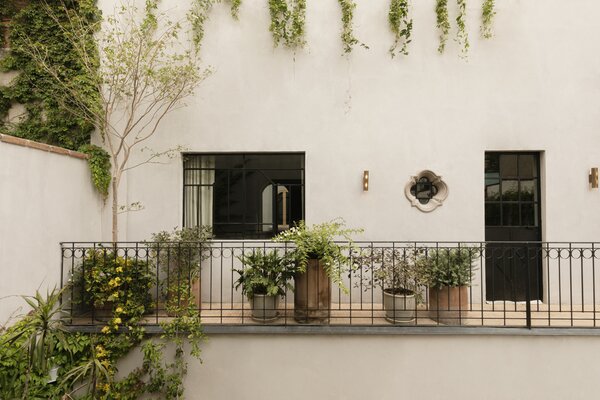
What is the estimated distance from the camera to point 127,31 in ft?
18.6

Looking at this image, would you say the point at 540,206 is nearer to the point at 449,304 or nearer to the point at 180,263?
the point at 449,304

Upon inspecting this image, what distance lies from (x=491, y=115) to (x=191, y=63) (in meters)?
4.90

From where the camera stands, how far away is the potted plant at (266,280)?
448 cm

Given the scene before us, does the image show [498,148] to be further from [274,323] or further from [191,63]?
[191,63]

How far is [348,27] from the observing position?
18.7ft

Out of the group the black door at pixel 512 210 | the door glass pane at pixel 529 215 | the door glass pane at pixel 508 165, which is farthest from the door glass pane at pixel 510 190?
the door glass pane at pixel 529 215

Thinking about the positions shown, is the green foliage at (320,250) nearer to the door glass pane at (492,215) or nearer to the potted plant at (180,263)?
the potted plant at (180,263)

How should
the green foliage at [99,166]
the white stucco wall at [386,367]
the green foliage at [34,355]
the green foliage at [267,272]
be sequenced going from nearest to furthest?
1. the green foliage at [34,355]
2. the white stucco wall at [386,367]
3. the green foliage at [267,272]
4. the green foliage at [99,166]

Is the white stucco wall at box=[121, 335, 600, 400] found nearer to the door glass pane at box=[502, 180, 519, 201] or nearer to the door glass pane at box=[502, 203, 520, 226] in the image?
the door glass pane at box=[502, 203, 520, 226]

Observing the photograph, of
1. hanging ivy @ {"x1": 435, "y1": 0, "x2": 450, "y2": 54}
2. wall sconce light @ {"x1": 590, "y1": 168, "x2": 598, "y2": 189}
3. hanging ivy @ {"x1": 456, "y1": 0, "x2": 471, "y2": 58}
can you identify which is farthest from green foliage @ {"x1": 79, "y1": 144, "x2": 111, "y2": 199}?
wall sconce light @ {"x1": 590, "y1": 168, "x2": 598, "y2": 189}

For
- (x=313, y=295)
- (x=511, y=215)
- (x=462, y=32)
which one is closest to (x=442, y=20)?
(x=462, y=32)

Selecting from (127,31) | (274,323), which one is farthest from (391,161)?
(127,31)

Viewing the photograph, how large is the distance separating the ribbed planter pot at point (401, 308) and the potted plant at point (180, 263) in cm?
260

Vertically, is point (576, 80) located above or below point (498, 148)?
above
